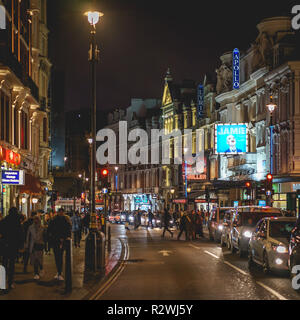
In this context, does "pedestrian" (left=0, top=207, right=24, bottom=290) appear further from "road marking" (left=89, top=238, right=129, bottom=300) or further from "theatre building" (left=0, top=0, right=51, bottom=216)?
"theatre building" (left=0, top=0, right=51, bottom=216)

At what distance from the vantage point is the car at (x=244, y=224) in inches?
947

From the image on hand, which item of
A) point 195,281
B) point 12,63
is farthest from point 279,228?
point 12,63

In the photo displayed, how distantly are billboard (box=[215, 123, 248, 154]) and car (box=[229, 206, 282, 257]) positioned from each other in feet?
82.7

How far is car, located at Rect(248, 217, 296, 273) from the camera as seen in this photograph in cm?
1684

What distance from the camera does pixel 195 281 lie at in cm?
1617

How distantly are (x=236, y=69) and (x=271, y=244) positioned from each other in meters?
38.3

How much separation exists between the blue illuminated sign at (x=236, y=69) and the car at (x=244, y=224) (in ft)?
93.5

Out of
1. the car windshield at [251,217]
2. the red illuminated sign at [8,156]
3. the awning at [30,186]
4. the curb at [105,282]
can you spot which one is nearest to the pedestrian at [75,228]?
the awning at [30,186]

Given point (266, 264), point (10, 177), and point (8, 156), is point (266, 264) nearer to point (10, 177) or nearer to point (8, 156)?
point (10, 177)

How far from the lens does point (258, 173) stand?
50.2 metres

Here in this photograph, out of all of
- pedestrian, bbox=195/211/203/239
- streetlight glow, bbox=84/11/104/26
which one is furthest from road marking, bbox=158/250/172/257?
streetlight glow, bbox=84/11/104/26

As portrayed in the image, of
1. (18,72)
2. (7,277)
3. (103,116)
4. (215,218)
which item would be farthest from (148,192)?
(7,277)

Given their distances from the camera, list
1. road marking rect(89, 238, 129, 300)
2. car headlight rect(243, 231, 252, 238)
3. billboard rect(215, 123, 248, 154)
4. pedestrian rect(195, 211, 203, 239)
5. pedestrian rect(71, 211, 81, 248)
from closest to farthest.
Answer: road marking rect(89, 238, 129, 300)
car headlight rect(243, 231, 252, 238)
pedestrian rect(71, 211, 81, 248)
pedestrian rect(195, 211, 203, 239)
billboard rect(215, 123, 248, 154)

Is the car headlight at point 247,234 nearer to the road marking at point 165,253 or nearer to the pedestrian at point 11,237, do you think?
the road marking at point 165,253
